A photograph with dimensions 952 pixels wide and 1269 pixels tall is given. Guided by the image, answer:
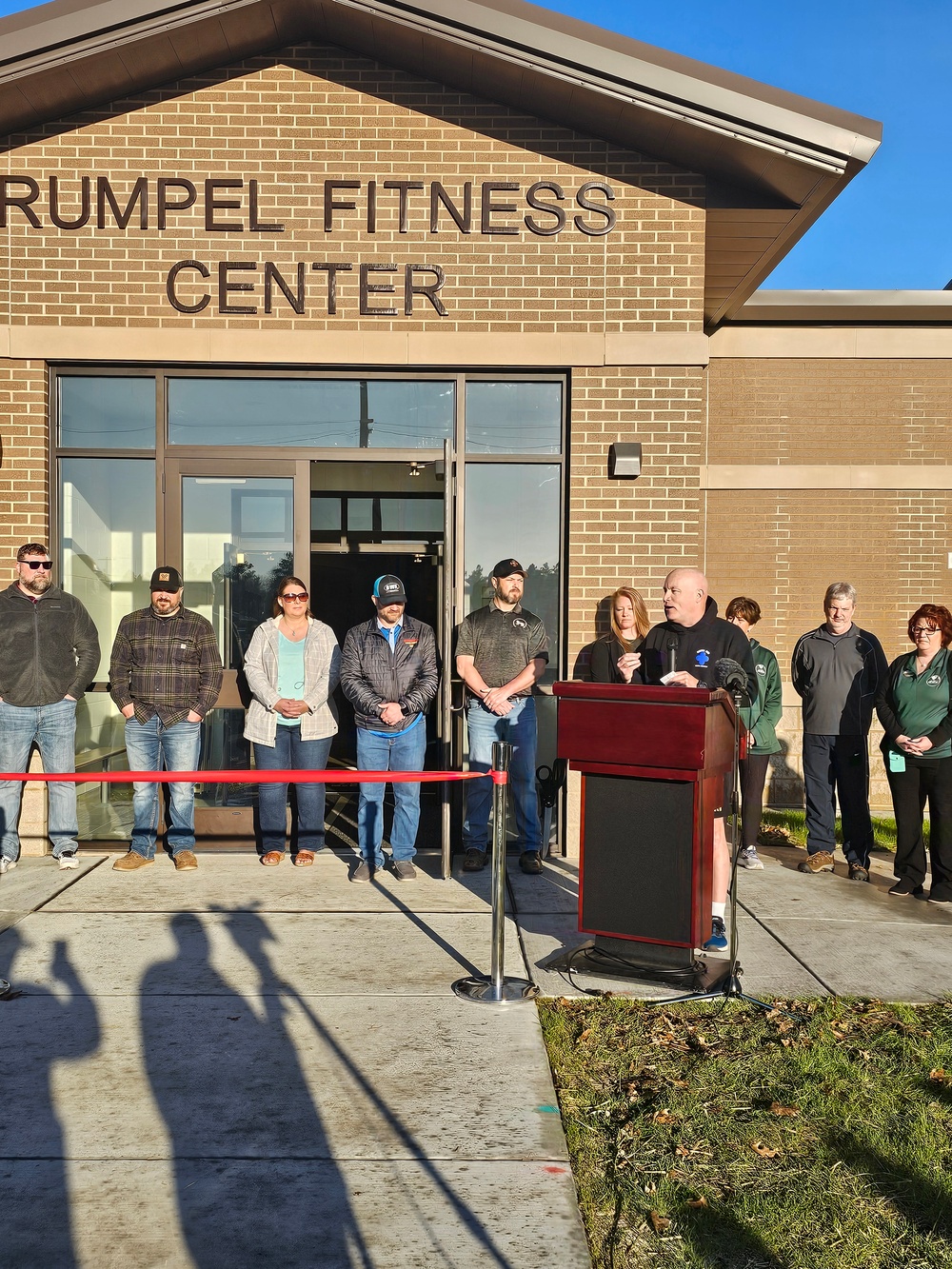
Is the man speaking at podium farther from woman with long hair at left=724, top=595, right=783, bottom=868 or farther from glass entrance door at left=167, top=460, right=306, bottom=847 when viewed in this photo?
glass entrance door at left=167, top=460, right=306, bottom=847

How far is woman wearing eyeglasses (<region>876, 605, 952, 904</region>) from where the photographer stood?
749 cm

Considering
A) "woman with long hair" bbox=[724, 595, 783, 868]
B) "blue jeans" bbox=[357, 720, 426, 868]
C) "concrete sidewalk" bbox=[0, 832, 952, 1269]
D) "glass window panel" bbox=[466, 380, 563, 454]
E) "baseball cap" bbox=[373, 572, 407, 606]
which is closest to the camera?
"concrete sidewalk" bbox=[0, 832, 952, 1269]

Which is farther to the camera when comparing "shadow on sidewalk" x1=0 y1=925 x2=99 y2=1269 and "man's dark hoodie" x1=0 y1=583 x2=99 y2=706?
"man's dark hoodie" x1=0 y1=583 x2=99 y2=706

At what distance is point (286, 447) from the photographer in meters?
8.73

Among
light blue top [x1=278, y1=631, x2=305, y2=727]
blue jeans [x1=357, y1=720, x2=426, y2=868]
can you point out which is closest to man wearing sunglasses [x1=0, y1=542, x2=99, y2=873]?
light blue top [x1=278, y1=631, x2=305, y2=727]

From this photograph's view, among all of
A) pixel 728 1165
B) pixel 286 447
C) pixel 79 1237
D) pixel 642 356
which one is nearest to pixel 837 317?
pixel 642 356

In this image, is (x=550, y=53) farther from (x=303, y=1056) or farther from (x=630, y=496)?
(x=303, y=1056)

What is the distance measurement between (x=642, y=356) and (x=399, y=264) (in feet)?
6.53

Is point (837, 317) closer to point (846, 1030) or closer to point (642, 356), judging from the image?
point (642, 356)

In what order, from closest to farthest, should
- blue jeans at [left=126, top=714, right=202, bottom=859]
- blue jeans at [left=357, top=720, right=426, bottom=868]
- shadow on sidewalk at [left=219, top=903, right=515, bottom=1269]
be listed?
shadow on sidewalk at [left=219, top=903, right=515, bottom=1269] < blue jeans at [left=357, top=720, right=426, bottom=868] < blue jeans at [left=126, top=714, right=202, bottom=859]

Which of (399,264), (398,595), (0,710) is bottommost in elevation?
(0,710)

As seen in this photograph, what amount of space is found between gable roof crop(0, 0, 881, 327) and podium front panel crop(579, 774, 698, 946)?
16.0ft

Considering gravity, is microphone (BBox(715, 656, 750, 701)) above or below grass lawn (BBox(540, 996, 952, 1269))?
above

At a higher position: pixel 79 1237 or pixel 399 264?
pixel 399 264
